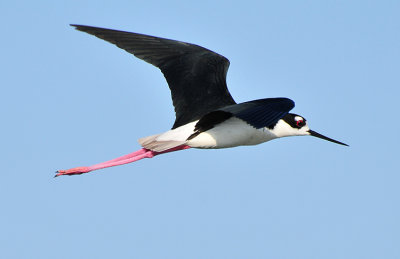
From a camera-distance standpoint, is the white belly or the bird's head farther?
the bird's head

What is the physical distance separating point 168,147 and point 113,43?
1.70m

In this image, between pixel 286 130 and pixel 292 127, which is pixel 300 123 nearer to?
pixel 292 127

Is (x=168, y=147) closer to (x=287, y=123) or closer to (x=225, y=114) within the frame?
(x=225, y=114)

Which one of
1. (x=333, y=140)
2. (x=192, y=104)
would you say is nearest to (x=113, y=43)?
(x=192, y=104)

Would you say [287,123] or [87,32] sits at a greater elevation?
[87,32]

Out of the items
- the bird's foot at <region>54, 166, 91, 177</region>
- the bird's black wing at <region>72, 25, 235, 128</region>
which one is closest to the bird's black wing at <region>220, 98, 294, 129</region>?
the bird's black wing at <region>72, 25, 235, 128</region>

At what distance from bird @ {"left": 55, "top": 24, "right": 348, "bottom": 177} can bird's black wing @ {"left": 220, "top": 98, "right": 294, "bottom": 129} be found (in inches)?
27.8

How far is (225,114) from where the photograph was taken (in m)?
8.83

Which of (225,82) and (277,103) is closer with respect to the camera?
(277,103)

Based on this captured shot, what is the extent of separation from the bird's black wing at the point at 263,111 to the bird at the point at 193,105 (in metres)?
0.71

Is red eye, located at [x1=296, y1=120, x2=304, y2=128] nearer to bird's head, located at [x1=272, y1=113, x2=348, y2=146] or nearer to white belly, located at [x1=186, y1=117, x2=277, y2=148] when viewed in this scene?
bird's head, located at [x1=272, y1=113, x2=348, y2=146]

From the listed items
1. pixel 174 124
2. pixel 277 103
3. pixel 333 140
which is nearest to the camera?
pixel 277 103

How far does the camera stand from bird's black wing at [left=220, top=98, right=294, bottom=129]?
7531 mm

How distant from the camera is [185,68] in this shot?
9836mm
